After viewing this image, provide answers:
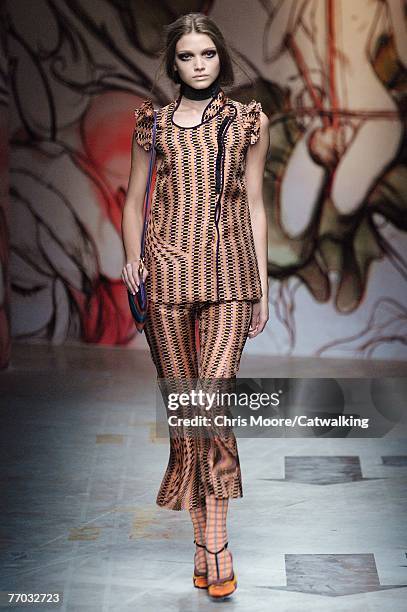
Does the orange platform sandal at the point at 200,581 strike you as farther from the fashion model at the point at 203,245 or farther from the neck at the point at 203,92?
the neck at the point at 203,92

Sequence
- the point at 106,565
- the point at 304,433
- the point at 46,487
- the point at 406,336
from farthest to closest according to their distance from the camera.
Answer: the point at 406,336 → the point at 304,433 → the point at 46,487 → the point at 106,565

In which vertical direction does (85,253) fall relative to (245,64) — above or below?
below

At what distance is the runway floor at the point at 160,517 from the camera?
12.6 feet

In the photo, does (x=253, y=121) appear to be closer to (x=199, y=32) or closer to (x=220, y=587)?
(x=199, y=32)

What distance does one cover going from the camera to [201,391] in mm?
3744

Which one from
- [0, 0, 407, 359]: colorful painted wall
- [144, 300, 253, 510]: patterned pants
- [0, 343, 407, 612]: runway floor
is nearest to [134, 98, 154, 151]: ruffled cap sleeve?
[144, 300, 253, 510]: patterned pants

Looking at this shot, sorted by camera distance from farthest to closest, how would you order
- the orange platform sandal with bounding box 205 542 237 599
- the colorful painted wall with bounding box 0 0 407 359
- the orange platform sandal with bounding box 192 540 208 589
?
the colorful painted wall with bounding box 0 0 407 359 < the orange platform sandal with bounding box 192 540 208 589 < the orange platform sandal with bounding box 205 542 237 599

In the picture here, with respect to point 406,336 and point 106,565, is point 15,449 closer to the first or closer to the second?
point 106,565

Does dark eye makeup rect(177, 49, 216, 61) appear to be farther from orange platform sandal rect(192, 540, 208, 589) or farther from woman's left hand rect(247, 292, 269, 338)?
orange platform sandal rect(192, 540, 208, 589)

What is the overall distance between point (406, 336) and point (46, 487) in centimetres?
365

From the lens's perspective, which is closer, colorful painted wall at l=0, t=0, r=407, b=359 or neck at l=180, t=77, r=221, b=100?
neck at l=180, t=77, r=221, b=100

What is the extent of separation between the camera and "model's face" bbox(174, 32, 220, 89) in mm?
3654

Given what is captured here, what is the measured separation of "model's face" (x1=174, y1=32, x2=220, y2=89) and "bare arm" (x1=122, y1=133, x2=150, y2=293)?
254 mm

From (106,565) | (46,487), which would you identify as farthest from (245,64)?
(106,565)
